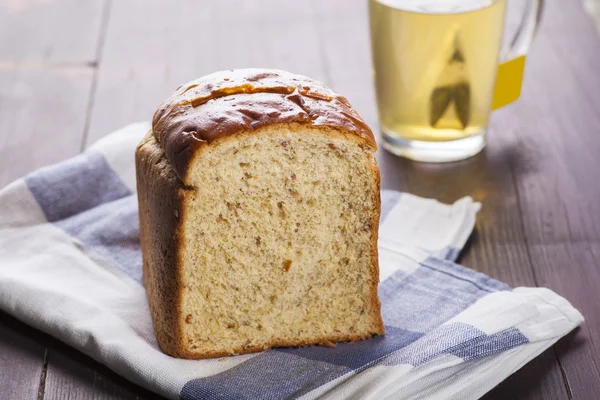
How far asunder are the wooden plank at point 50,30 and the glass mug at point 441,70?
1062 mm

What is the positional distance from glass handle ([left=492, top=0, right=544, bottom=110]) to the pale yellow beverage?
0.12 m

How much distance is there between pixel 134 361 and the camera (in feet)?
5.22

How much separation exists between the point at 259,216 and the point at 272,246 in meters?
0.06

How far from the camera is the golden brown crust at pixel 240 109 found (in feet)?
5.08

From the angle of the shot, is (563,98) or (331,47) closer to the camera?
(563,98)

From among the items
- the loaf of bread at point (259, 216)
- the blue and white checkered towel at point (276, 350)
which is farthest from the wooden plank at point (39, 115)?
the loaf of bread at point (259, 216)

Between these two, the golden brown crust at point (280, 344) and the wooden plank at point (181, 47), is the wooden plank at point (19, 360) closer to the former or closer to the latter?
the golden brown crust at point (280, 344)

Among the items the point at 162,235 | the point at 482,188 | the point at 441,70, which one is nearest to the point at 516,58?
the point at 441,70

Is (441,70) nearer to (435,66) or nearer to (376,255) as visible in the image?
(435,66)

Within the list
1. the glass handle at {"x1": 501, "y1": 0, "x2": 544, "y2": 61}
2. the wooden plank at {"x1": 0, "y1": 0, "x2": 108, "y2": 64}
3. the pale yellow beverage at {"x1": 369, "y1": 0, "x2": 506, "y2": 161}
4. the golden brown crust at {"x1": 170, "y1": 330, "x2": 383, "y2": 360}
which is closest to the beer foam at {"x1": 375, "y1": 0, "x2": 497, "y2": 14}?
the pale yellow beverage at {"x1": 369, "y1": 0, "x2": 506, "y2": 161}

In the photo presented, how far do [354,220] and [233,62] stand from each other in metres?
1.29

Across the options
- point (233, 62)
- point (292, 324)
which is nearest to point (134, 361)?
point (292, 324)

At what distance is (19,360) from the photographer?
1.68 meters

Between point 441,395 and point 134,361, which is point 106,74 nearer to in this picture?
point 134,361
